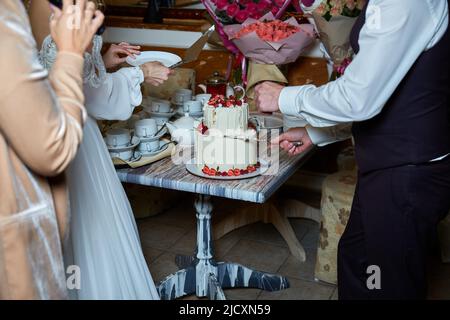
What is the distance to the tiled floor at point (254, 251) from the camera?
108 inches

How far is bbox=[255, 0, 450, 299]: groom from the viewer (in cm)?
154

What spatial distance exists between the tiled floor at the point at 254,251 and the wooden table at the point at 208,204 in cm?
8

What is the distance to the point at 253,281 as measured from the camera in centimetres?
272

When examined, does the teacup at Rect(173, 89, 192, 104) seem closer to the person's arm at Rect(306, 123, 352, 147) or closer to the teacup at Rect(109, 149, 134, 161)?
the teacup at Rect(109, 149, 134, 161)

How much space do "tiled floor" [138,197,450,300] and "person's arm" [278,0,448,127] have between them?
134cm

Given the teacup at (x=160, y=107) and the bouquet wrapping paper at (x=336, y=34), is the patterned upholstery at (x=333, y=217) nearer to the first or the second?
the bouquet wrapping paper at (x=336, y=34)

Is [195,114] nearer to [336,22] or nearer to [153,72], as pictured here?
[153,72]

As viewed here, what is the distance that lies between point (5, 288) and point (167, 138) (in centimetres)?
133

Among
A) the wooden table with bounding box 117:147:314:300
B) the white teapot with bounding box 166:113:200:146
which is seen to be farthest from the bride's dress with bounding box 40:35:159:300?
the white teapot with bounding box 166:113:200:146

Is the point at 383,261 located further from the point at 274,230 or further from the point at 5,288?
the point at 274,230

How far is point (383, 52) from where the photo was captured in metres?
1.53

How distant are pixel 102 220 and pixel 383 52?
0.96 m

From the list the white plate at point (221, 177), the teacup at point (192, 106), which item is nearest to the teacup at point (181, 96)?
the teacup at point (192, 106)

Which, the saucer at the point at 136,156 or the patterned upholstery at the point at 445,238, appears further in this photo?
the patterned upholstery at the point at 445,238
